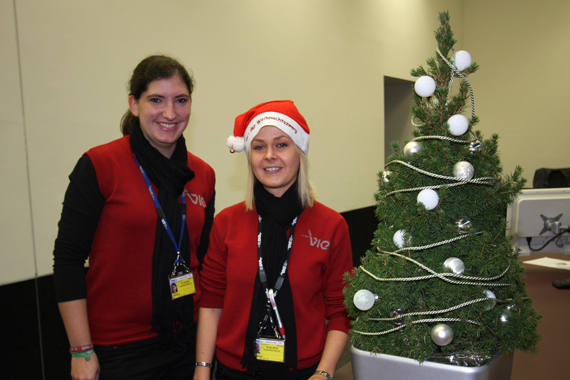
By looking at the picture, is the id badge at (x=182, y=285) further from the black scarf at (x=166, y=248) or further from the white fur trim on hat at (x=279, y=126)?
the white fur trim on hat at (x=279, y=126)

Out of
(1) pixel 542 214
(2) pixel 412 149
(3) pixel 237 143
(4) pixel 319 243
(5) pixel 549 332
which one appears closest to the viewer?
(2) pixel 412 149

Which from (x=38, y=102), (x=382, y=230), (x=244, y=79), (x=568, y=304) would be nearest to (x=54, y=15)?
(x=38, y=102)

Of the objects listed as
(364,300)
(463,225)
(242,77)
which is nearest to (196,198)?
(364,300)

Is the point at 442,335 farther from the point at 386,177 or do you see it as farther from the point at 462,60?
the point at 462,60

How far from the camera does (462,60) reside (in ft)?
3.28

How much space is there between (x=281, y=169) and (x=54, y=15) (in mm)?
1612

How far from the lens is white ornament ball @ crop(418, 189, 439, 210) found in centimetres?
94

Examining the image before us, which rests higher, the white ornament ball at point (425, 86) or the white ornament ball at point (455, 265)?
the white ornament ball at point (425, 86)

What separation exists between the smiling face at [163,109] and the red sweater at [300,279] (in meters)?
0.43

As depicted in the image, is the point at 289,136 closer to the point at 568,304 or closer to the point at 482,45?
the point at 568,304

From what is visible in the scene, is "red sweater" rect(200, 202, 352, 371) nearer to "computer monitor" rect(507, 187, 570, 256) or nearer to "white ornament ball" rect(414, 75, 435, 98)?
"white ornament ball" rect(414, 75, 435, 98)

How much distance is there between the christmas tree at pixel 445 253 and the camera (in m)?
0.92

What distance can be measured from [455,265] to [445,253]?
0.05 m

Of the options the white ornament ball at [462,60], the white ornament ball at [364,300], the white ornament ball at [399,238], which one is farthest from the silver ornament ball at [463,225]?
the white ornament ball at [462,60]
